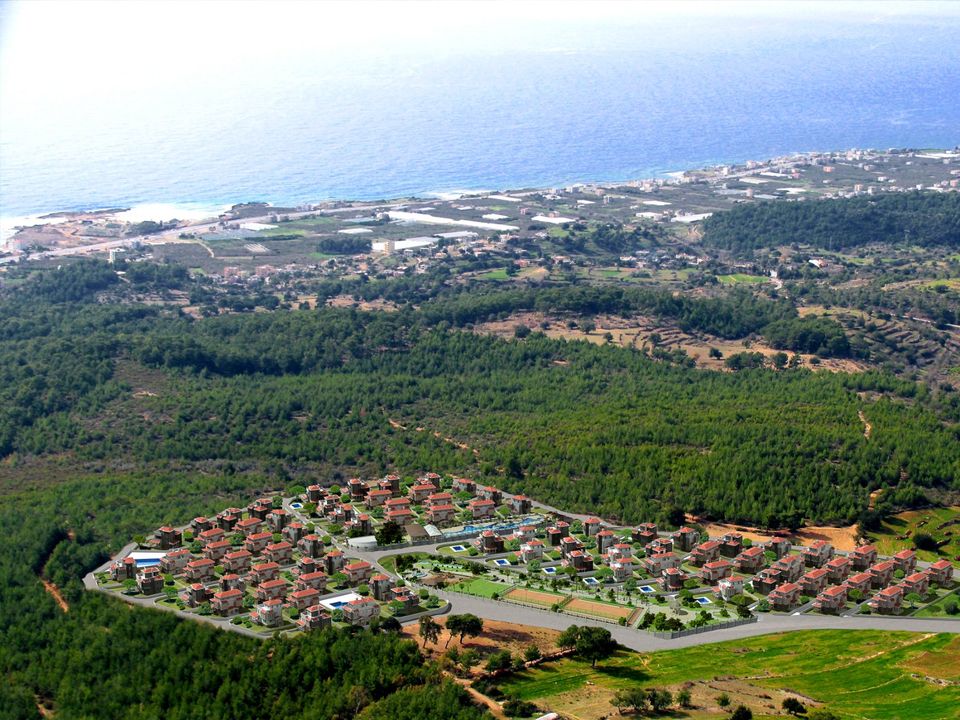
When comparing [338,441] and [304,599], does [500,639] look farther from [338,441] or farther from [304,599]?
[338,441]

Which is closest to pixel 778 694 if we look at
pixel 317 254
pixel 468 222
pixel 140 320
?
pixel 140 320

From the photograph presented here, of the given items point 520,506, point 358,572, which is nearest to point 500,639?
point 358,572

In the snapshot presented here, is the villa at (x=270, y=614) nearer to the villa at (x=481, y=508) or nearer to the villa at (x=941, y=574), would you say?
the villa at (x=481, y=508)

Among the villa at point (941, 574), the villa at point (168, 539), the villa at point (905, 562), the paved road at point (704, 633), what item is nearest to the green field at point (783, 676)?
the paved road at point (704, 633)

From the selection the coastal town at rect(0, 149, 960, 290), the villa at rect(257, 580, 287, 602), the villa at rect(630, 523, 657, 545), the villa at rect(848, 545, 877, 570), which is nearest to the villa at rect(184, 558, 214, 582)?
the villa at rect(257, 580, 287, 602)

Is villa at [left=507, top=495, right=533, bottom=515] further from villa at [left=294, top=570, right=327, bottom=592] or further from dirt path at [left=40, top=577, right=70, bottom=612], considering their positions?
dirt path at [left=40, top=577, right=70, bottom=612]
